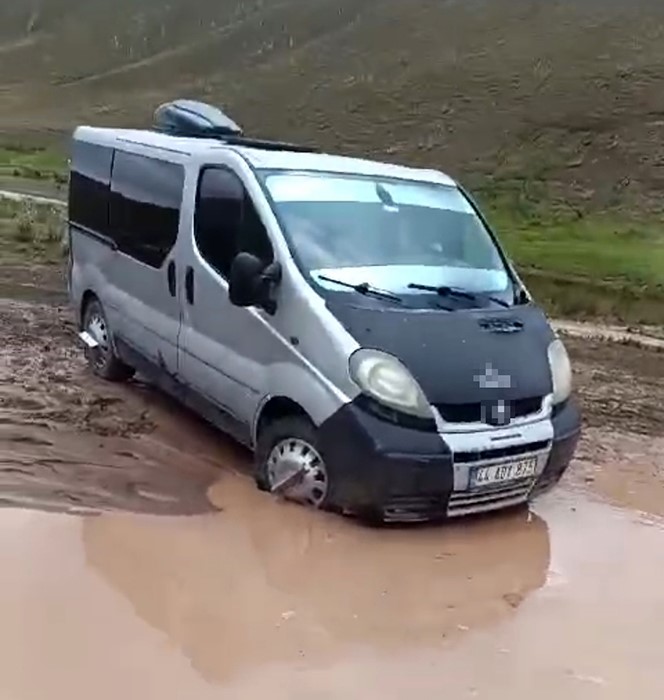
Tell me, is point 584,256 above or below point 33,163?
above

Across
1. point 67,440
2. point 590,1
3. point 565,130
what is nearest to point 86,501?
point 67,440

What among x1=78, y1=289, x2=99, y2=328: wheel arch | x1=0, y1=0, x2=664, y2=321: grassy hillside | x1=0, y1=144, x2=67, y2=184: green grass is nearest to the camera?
x1=78, y1=289, x2=99, y2=328: wheel arch

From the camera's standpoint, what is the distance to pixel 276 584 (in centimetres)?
535

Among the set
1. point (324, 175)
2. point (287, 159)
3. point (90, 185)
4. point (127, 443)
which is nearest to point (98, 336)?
point (90, 185)

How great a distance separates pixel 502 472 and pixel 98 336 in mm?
3922

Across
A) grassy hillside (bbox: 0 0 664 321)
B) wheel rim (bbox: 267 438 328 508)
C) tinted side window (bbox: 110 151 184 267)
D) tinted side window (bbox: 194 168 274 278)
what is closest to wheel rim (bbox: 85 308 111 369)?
tinted side window (bbox: 110 151 184 267)

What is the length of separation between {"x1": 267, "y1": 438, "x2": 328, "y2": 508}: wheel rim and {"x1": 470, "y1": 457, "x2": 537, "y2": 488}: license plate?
2.50 ft

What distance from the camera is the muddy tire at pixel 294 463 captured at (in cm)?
588

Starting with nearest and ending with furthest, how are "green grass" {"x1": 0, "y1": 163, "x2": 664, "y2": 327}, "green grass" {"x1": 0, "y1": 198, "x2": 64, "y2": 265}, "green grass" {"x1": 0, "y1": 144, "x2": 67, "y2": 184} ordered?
"green grass" {"x1": 0, "y1": 198, "x2": 64, "y2": 265}, "green grass" {"x1": 0, "y1": 163, "x2": 664, "y2": 327}, "green grass" {"x1": 0, "y1": 144, "x2": 67, "y2": 184}

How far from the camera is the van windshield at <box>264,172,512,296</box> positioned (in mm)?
6281

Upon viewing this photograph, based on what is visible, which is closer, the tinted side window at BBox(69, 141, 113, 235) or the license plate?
the license plate

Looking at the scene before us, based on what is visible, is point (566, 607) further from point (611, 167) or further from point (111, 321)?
point (611, 167)

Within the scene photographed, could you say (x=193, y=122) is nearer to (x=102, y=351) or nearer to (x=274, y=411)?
(x=102, y=351)

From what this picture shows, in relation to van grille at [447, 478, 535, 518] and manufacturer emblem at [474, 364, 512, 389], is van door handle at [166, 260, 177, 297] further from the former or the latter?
van grille at [447, 478, 535, 518]
